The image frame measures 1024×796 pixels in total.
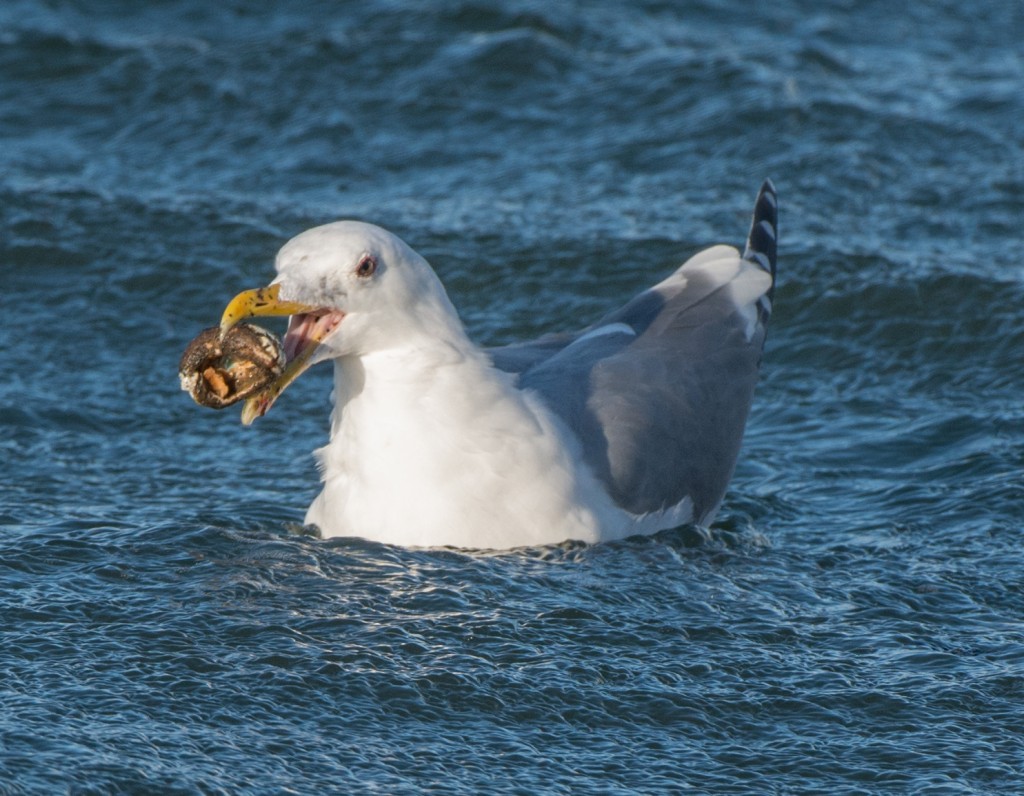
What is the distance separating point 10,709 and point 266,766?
73 cm

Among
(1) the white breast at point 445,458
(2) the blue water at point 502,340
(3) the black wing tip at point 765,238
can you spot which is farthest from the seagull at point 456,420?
(3) the black wing tip at point 765,238

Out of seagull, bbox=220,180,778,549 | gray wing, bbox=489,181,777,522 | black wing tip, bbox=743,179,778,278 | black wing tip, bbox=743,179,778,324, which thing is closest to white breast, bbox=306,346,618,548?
seagull, bbox=220,180,778,549

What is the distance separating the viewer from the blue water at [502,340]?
4734 mm

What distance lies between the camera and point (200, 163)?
10.7m

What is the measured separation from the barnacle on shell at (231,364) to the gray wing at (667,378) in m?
1.13

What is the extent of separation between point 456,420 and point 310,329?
56cm

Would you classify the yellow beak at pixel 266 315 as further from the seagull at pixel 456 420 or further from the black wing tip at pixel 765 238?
the black wing tip at pixel 765 238

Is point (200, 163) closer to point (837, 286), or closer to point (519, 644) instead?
point (837, 286)

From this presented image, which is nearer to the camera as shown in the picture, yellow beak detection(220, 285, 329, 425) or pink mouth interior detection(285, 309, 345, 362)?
yellow beak detection(220, 285, 329, 425)

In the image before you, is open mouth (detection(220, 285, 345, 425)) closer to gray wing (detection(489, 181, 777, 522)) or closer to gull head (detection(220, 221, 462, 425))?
gull head (detection(220, 221, 462, 425))

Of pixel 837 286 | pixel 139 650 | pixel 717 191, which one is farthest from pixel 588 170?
pixel 139 650

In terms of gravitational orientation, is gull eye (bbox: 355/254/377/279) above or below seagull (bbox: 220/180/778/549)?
above

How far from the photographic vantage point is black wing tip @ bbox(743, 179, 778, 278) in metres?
7.66

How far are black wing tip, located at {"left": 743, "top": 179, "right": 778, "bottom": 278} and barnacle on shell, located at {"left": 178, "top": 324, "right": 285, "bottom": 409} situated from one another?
281 cm
